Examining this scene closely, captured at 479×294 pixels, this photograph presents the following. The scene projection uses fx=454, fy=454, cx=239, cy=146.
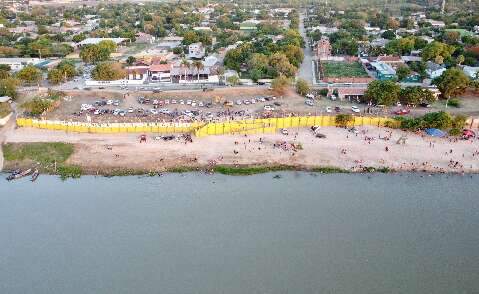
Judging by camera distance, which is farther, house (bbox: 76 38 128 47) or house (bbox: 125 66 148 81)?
house (bbox: 76 38 128 47)

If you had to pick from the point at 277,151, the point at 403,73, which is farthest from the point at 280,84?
the point at 403,73

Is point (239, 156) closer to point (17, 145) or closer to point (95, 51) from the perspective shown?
point (17, 145)

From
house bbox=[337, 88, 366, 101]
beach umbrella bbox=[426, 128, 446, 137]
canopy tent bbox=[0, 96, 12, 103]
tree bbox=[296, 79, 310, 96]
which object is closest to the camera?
beach umbrella bbox=[426, 128, 446, 137]

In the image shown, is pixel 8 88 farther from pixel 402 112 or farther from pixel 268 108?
pixel 402 112

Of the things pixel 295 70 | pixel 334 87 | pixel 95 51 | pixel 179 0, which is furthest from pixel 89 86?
pixel 179 0

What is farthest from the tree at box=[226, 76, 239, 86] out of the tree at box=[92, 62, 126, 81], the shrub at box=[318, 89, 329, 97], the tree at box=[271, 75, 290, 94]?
the tree at box=[92, 62, 126, 81]

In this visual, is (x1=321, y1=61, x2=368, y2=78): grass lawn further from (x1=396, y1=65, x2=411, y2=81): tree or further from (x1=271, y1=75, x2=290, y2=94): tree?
(x1=271, y1=75, x2=290, y2=94): tree
